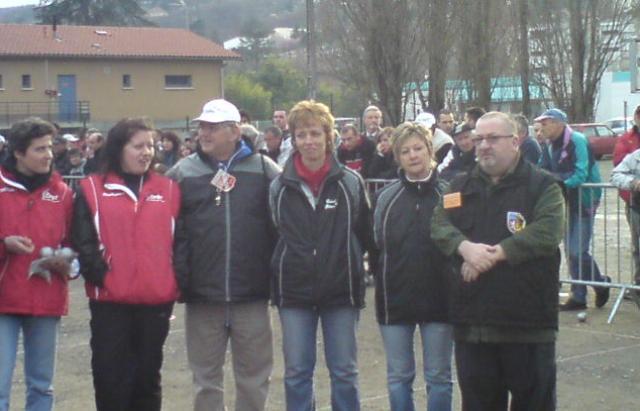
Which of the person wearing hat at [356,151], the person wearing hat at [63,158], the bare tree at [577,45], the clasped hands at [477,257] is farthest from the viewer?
the bare tree at [577,45]

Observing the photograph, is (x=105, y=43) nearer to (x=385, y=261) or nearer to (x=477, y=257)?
(x=385, y=261)

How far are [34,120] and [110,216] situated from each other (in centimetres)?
81

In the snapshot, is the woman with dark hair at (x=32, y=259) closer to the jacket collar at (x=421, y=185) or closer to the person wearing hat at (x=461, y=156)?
the jacket collar at (x=421, y=185)

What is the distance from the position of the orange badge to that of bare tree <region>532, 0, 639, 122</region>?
1518 inches

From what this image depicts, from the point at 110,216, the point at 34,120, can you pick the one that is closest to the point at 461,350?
the point at 110,216

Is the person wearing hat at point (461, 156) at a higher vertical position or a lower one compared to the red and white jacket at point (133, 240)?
higher

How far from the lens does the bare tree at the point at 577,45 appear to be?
142ft

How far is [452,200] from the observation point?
5.71m

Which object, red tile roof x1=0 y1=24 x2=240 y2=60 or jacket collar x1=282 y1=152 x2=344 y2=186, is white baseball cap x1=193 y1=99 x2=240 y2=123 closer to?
jacket collar x1=282 y1=152 x2=344 y2=186

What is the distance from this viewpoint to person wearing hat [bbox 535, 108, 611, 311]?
1077cm

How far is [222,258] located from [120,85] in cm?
5504

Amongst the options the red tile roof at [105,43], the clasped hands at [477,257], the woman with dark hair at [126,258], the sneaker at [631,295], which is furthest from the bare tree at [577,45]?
the clasped hands at [477,257]

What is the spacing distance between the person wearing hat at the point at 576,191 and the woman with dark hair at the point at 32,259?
588 centimetres

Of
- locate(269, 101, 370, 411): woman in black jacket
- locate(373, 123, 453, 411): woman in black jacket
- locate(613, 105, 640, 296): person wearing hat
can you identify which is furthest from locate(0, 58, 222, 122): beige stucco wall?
locate(373, 123, 453, 411): woman in black jacket
